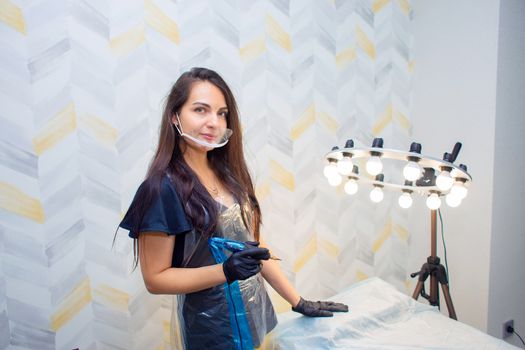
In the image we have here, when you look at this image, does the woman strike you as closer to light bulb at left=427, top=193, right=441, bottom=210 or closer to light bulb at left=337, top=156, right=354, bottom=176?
light bulb at left=337, top=156, right=354, bottom=176

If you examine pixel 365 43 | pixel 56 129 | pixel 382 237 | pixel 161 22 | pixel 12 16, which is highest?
pixel 365 43

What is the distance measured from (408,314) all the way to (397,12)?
5.88ft

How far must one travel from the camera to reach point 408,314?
164 cm

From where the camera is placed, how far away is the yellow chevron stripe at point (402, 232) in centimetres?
241

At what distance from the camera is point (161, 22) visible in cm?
157

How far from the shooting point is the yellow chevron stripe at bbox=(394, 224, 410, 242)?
2414 millimetres

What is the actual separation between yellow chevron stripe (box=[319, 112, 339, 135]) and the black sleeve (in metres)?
1.20

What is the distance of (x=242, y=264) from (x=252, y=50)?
117cm

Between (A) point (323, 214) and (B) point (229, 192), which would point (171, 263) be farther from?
(A) point (323, 214)

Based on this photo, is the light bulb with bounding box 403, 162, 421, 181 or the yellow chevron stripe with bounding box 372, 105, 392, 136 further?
the yellow chevron stripe with bounding box 372, 105, 392, 136

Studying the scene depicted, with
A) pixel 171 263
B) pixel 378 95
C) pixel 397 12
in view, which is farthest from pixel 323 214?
pixel 397 12

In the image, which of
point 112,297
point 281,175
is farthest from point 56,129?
point 281,175

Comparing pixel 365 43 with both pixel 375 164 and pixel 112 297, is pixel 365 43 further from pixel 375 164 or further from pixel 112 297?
pixel 112 297

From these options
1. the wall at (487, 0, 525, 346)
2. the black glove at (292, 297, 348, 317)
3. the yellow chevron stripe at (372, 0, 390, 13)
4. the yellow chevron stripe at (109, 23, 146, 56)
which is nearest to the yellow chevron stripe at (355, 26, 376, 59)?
the yellow chevron stripe at (372, 0, 390, 13)
